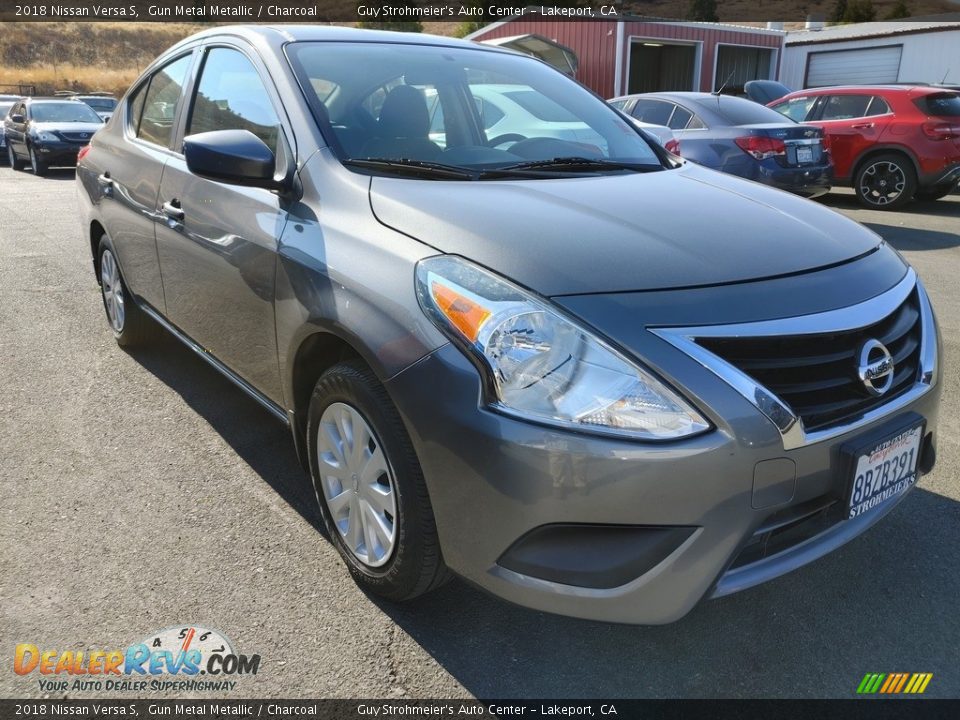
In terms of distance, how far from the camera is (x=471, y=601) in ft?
7.81

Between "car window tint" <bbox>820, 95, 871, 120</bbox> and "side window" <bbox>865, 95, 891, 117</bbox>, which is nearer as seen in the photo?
"side window" <bbox>865, 95, 891, 117</bbox>

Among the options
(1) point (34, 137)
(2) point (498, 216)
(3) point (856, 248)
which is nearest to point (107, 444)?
(2) point (498, 216)

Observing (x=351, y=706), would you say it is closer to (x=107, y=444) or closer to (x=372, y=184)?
(x=372, y=184)

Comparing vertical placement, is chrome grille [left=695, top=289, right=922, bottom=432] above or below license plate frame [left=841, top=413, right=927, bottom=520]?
above

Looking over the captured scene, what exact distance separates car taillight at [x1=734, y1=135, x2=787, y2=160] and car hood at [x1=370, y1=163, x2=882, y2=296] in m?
6.08

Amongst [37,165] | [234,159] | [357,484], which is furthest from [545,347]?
[37,165]

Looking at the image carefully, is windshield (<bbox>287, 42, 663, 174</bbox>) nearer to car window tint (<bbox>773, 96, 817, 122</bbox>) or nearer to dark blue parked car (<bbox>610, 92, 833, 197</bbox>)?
dark blue parked car (<bbox>610, 92, 833, 197</bbox>)

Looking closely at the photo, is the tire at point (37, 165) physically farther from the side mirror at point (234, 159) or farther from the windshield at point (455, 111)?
the side mirror at point (234, 159)

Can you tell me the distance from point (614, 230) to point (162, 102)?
2.53 metres

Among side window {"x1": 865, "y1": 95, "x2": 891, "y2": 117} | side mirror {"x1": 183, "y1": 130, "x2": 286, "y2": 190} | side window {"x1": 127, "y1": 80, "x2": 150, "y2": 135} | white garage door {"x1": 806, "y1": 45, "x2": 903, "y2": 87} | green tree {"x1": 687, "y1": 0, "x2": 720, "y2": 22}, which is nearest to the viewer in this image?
side mirror {"x1": 183, "y1": 130, "x2": 286, "y2": 190}

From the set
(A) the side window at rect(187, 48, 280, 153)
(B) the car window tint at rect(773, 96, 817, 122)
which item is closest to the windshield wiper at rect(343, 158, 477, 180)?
(A) the side window at rect(187, 48, 280, 153)

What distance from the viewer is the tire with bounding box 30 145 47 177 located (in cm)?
1509

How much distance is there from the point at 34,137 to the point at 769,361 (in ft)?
54.2

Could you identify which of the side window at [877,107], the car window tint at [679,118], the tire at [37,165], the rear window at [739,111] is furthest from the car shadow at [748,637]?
the tire at [37,165]
